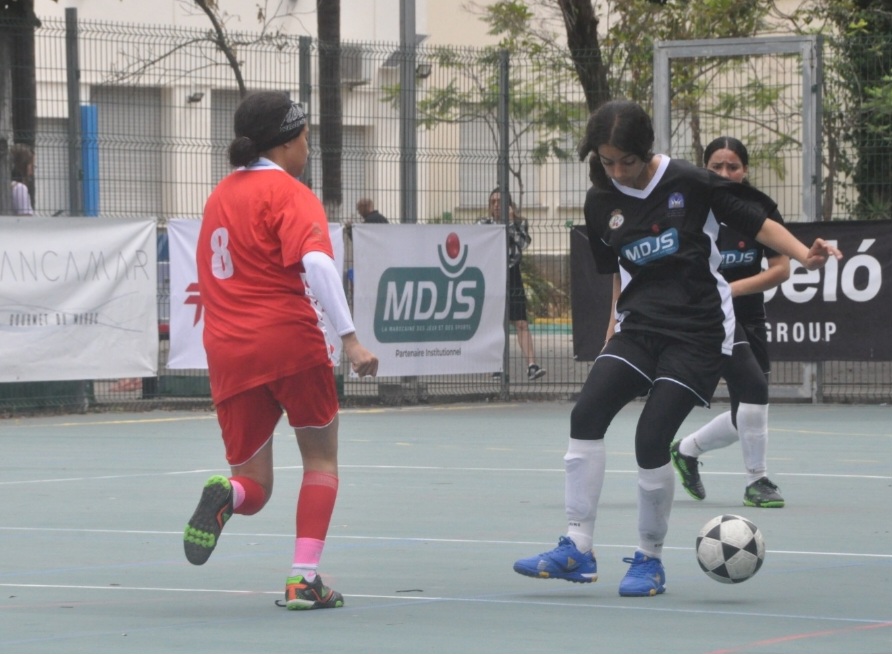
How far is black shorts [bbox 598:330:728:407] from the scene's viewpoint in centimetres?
626

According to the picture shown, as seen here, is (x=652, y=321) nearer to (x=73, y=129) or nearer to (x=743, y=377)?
(x=743, y=377)

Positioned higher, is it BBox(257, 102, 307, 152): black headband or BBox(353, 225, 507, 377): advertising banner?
BBox(257, 102, 307, 152): black headband

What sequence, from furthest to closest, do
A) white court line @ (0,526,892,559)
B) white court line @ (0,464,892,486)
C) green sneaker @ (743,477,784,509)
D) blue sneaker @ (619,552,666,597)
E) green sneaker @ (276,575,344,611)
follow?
white court line @ (0,464,892,486)
green sneaker @ (743,477,784,509)
white court line @ (0,526,892,559)
blue sneaker @ (619,552,666,597)
green sneaker @ (276,575,344,611)

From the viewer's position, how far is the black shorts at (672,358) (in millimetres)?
6258

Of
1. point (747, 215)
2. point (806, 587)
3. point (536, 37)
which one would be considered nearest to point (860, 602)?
point (806, 587)

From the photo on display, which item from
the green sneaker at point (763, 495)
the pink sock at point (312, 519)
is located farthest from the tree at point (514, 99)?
the pink sock at point (312, 519)

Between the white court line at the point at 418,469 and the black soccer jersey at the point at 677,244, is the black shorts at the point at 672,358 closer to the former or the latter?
the black soccer jersey at the point at 677,244

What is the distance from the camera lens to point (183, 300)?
15367 millimetres

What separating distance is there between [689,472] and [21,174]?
305 inches

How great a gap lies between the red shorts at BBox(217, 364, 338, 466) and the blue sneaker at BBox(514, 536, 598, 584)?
876mm

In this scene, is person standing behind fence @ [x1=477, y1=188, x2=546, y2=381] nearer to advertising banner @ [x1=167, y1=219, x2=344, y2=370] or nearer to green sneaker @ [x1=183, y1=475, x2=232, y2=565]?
advertising banner @ [x1=167, y1=219, x2=344, y2=370]

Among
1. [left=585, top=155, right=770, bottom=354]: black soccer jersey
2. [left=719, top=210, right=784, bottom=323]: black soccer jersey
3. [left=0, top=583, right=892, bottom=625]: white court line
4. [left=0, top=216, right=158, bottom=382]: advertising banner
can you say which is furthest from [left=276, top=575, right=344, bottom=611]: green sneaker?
[left=0, top=216, right=158, bottom=382]: advertising banner

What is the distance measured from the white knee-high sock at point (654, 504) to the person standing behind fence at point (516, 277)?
35.2 ft

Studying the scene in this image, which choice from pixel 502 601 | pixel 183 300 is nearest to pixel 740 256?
pixel 502 601
